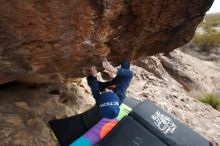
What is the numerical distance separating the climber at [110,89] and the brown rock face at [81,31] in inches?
6.2

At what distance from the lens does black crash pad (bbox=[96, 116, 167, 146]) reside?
18.3ft

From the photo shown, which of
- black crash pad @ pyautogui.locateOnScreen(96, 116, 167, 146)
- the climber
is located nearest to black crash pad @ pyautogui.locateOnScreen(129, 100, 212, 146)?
black crash pad @ pyautogui.locateOnScreen(96, 116, 167, 146)

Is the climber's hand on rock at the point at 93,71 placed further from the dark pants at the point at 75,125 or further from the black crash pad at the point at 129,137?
the black crash pad at the point at 129,137

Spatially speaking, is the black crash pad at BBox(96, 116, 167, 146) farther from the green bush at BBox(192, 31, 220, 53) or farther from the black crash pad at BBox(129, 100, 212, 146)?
the green bush at BBox(192, 31, 220, 53)

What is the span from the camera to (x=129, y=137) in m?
5.64

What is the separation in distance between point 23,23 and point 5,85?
2.07 m

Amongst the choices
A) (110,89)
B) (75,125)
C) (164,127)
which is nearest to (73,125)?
(75,125)

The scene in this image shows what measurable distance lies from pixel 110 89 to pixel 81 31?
5.30 feet

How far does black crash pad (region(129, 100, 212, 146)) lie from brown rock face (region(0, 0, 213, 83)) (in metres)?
1.00

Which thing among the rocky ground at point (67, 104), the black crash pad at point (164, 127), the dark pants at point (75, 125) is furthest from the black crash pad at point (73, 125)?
the black crash pad at point (164, 127)

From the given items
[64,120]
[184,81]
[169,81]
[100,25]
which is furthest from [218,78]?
[100,25]

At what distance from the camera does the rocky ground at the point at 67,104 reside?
209 inches

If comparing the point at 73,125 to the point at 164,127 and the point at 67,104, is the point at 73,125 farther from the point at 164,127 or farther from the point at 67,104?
the point at 164,127

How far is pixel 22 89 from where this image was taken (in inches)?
231
